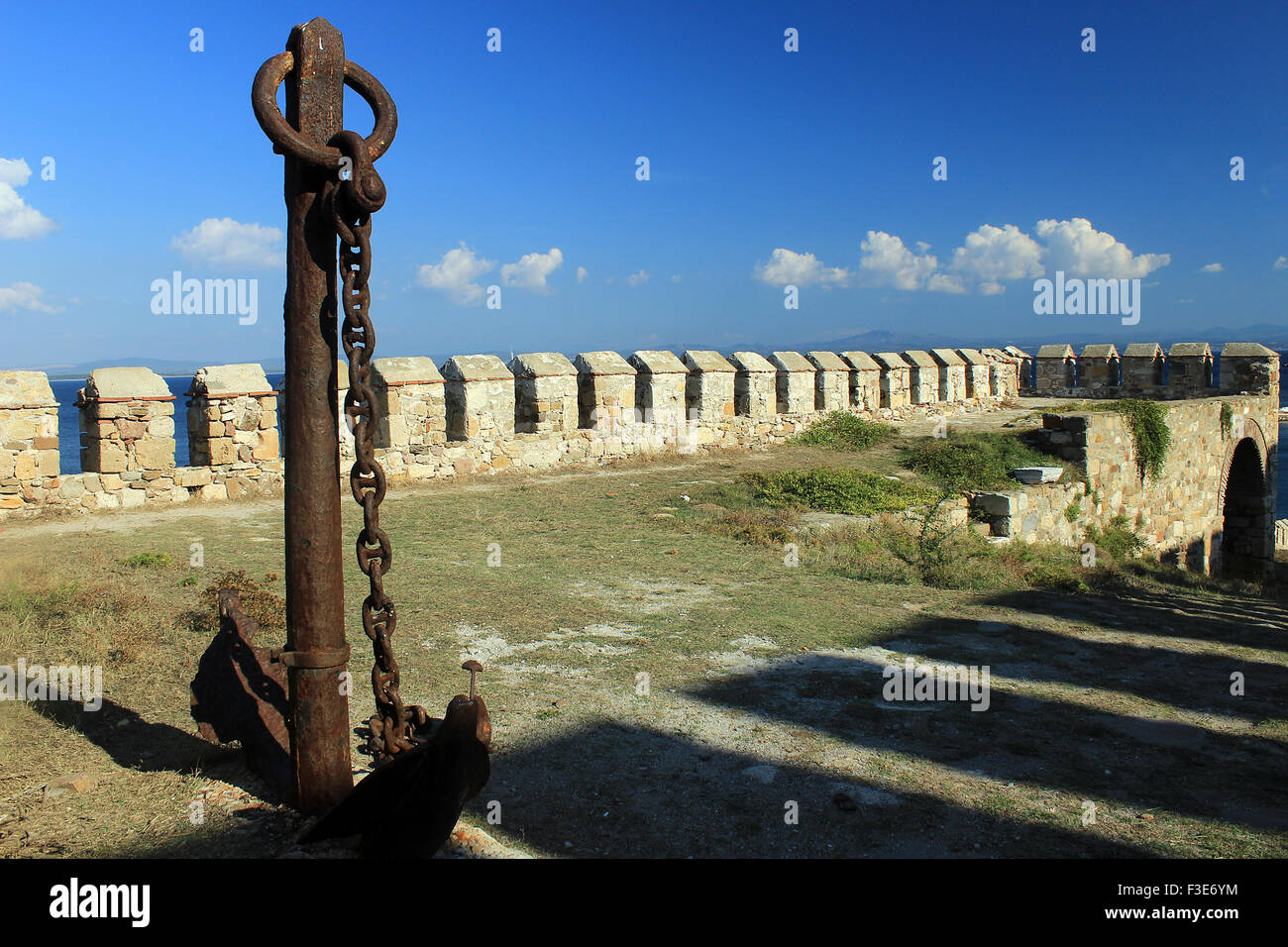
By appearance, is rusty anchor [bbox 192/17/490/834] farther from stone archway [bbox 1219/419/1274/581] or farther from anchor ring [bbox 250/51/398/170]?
stone archway [bbox 1219/419/1274/581]

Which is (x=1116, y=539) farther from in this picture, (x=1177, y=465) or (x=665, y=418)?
(x=665, y=418)

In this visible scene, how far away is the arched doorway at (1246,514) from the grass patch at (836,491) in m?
10.5

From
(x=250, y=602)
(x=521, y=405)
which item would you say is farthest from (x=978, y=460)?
(x=250, y=602)

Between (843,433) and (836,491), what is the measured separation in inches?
182

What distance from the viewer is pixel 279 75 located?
2590 millimetres

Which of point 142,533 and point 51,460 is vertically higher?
point 51,460

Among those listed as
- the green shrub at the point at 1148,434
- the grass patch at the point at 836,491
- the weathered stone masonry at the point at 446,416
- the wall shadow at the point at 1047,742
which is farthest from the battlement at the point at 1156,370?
the wall shadow at the point at 1047,742

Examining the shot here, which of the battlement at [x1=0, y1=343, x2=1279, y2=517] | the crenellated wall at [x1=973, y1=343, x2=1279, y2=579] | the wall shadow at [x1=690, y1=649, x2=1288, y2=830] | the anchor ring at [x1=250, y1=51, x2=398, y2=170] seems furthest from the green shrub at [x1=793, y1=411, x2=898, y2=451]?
the anchor ring at [x1=250, y1=51, x2=398, y2=170]

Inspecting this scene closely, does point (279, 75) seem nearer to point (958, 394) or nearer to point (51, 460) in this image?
point (51, 460)

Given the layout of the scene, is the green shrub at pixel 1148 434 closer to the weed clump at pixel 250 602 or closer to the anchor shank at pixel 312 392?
the weed clump at pixel 250 602
